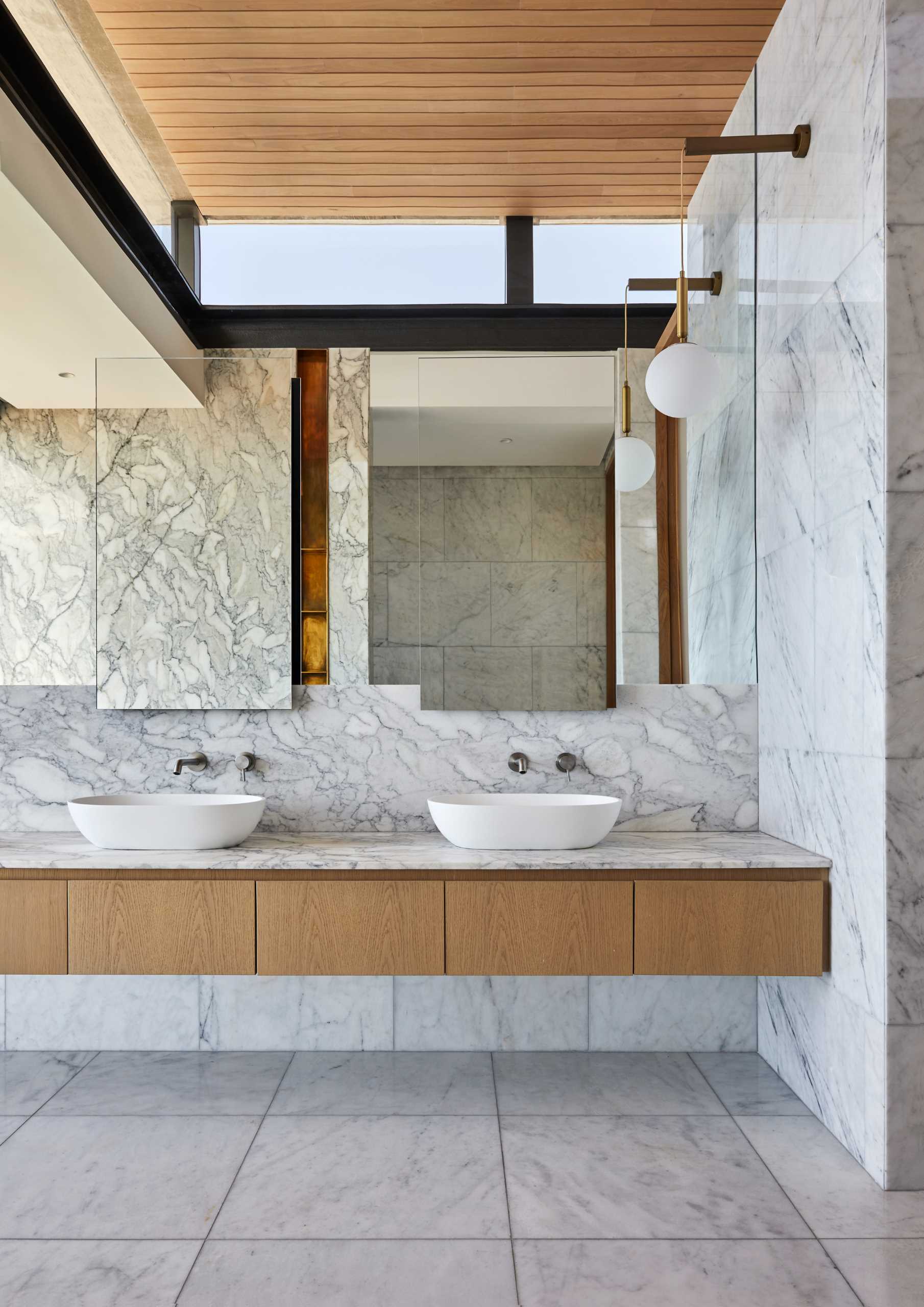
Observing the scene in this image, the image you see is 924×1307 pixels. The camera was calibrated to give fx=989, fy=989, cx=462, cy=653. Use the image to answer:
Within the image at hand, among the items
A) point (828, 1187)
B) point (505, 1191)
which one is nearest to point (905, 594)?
point (828, 1187)

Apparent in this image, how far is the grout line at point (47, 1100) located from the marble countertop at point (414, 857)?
0.66 meters

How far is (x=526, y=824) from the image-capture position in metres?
2.63

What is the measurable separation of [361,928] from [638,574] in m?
1.43

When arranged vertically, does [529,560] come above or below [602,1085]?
above

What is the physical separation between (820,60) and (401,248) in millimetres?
1367

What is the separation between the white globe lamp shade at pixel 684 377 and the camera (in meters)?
2.80

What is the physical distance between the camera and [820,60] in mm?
2531

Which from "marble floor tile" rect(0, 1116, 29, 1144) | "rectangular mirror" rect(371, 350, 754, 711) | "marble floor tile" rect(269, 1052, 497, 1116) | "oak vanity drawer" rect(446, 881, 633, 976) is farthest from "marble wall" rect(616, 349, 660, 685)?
"marble floor tile" rect(0, 1116, 29, 1144)

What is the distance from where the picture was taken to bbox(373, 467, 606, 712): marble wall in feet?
10.4

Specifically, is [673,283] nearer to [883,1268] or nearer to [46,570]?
[46,570]

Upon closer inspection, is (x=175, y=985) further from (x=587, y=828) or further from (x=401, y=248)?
(x=401, y=248)

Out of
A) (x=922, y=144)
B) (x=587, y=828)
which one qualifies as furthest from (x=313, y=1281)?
(x=922, y=144)

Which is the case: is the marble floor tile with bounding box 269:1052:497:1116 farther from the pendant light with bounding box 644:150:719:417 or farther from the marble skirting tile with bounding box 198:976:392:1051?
the pendant light with bounding box 644:150:719:417

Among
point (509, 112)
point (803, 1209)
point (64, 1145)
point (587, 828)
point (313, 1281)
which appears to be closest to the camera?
point (313, 1281)
